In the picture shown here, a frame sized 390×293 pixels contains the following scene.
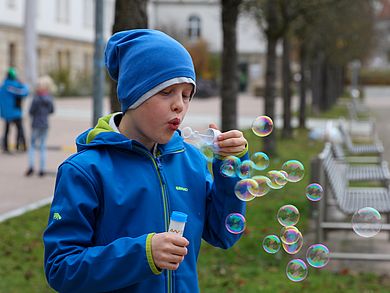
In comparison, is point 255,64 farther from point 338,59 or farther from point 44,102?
point 44,102

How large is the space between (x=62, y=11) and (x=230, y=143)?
5020 cm

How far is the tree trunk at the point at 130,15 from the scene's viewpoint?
6090mm

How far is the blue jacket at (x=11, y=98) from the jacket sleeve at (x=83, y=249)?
42.3 feet

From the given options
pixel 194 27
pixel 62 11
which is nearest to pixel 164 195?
pixel 62 11

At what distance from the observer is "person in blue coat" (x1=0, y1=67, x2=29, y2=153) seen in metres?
14.9

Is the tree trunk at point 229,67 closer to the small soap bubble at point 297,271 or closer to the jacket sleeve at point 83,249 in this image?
the small soap bubble at point 297,271

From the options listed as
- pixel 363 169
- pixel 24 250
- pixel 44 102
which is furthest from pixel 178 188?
pixel 44 102

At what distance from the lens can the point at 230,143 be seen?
2502 millimetres

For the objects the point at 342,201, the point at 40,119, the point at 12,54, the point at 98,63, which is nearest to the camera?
the point at 342,201

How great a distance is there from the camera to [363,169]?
391 inches

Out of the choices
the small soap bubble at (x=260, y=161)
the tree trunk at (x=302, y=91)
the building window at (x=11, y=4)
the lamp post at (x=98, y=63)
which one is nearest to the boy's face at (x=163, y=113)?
the small soap bubble at (x=260, y=161)

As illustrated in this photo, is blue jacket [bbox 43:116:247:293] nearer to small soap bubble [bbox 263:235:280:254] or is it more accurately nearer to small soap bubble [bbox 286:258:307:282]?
small soap bubble [bbox 263:235:280:254]

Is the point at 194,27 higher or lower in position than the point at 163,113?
higher

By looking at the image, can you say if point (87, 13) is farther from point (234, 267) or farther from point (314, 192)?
point (314, 192)
